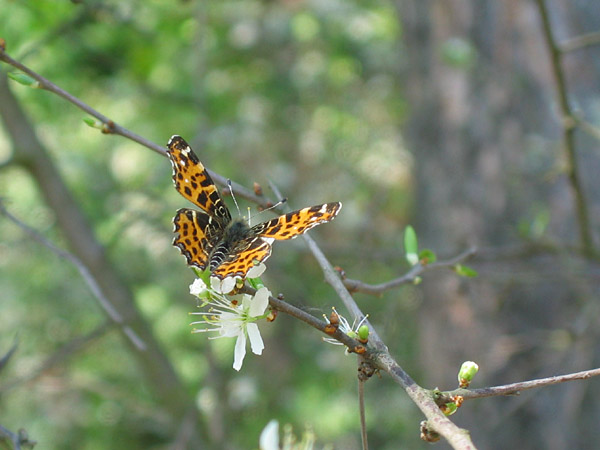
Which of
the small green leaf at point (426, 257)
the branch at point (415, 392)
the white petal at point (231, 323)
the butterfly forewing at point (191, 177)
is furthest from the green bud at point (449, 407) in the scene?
the butterfly forewing at point (191, 177)

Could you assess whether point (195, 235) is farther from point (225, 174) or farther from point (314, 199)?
point (314, 199)

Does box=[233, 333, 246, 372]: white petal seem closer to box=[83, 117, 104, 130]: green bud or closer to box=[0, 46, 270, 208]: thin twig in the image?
box=[0, 46, 270, 208]: thin twig

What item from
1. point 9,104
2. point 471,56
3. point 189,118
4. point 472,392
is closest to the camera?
point 472,392

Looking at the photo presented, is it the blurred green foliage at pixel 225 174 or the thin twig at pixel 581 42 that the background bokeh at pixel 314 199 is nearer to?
the blurred green foliage at pixel 225 174

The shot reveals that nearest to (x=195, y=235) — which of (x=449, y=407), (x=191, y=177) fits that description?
(x=191, y=177)

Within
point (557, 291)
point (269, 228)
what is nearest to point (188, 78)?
point (557, 291)

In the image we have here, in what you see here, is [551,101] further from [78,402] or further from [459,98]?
[78,402]
